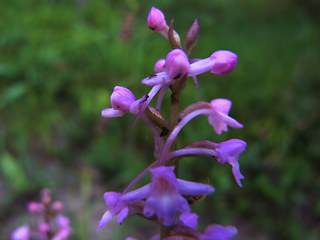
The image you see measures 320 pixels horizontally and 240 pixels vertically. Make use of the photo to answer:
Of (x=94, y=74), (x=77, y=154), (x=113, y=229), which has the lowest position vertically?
(x=113, y=229)

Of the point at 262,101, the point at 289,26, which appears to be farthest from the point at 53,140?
the point at 289,26

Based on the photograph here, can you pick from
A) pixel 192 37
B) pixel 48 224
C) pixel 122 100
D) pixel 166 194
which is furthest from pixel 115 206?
pixel 48 224

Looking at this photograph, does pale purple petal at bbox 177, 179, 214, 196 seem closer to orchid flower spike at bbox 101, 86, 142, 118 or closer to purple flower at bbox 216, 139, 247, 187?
purple flower at bbox 216, 139, 247, 187

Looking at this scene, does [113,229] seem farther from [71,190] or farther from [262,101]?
[262,101]

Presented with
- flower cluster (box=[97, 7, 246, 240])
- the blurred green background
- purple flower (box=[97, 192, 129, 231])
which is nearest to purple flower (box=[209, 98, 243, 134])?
flower cluster (box=[97, 7, 246, 240])

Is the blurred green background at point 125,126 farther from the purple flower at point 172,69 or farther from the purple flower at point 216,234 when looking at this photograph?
the purple flower at point 172,69
